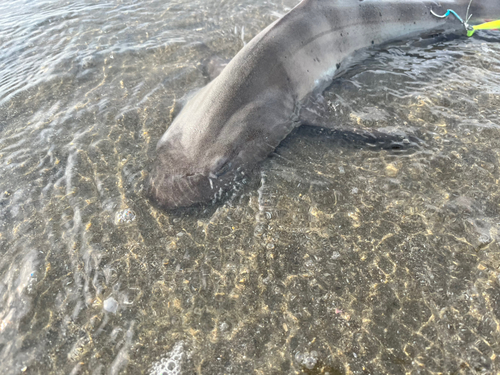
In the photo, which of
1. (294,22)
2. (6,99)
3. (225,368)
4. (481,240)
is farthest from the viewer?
(6,99)

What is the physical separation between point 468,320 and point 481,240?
1041 mm

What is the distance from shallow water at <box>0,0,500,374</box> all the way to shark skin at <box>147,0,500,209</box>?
0.27 meters

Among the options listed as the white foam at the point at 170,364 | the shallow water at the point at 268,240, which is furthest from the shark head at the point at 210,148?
the white foam at the point at 170,364

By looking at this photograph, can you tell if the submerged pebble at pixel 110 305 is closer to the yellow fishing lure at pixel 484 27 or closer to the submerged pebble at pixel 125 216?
the submerged pebble at pixel 125 216

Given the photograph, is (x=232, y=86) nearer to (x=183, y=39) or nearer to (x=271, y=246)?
(x=271, y=246)

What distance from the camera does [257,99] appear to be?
175 inches

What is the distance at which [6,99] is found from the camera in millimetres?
5848

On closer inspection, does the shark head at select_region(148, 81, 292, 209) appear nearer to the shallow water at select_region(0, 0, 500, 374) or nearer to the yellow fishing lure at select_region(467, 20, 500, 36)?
the shallow water at select_region(0, 0, 500, 374)

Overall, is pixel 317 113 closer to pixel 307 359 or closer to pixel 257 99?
pixel 257 99

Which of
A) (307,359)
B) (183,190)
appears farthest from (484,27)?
(307,359)

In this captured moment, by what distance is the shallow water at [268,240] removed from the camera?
2.84m

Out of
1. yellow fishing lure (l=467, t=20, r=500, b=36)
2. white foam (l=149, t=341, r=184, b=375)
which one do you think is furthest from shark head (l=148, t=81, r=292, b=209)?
yellow fishing lure (l=467, t=20, r=500, b=36)

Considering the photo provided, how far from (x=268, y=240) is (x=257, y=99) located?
2.09 meters

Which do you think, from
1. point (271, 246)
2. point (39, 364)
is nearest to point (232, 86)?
point (271, 246)
